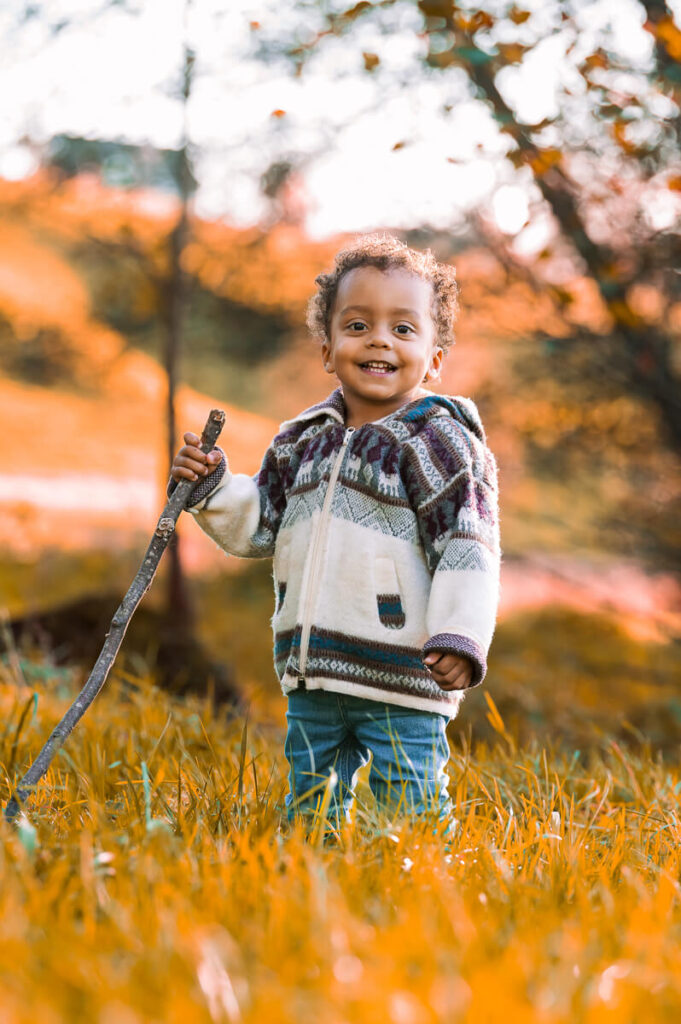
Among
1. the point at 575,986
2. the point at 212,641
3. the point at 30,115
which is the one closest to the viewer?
the point at 575,986

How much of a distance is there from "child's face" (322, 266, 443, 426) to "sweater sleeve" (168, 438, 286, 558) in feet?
1.21

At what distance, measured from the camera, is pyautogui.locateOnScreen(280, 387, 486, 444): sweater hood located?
2729 millimetres

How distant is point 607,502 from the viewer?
8.90m

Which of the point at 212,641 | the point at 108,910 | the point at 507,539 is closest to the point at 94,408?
the point at 212,641

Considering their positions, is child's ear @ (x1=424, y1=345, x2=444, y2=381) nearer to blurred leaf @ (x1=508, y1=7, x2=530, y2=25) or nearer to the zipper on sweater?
the zipper on sweater

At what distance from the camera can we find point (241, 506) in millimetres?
2797

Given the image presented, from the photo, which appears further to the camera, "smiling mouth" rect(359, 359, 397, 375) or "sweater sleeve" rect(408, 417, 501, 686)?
"smiling mouth" rect(359, 359, 397, 375)

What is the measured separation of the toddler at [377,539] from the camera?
2.58 metres

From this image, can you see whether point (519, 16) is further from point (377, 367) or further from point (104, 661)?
point (104, 661)

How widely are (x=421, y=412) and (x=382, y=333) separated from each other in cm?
23

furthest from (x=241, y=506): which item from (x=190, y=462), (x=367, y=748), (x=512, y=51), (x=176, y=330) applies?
(x=176, y=330)

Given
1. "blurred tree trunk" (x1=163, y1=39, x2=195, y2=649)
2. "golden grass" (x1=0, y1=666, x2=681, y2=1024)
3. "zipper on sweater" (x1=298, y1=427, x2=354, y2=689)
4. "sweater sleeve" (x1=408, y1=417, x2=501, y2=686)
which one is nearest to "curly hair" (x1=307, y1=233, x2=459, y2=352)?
"sweater sleeve" (x1=408, y1=417, x2=501, y2=686)

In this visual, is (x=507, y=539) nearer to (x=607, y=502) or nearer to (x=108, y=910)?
(x=607, y=502)

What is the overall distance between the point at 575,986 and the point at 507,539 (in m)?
13.8
